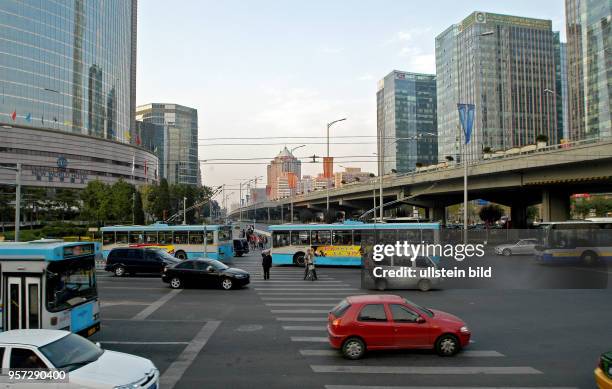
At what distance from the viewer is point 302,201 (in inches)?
4023

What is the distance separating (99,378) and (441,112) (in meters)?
134

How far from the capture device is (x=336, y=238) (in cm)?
3028

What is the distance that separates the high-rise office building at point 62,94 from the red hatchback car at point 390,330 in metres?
74.2

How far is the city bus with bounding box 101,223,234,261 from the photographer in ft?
109

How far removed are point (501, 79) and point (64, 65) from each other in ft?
361

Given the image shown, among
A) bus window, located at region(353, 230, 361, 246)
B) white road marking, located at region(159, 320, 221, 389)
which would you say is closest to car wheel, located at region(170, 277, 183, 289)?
white road marking, located at region(159, 320, 221, 389)

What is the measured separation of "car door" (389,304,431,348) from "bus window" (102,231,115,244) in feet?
94.8

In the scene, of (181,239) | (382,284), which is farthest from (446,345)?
(181,239)

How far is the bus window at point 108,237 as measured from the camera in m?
35.4

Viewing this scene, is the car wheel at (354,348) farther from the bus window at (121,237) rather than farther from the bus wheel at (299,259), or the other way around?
the bus window at (121,237)

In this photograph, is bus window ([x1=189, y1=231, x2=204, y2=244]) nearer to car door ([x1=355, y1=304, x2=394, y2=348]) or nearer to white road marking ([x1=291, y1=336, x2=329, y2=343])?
white road marking ([x1=291, y1=336, x2=329, y2=343])

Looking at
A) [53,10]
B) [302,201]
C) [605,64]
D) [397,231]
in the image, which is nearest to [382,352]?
[397,231]

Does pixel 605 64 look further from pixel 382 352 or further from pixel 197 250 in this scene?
pixel 382 352

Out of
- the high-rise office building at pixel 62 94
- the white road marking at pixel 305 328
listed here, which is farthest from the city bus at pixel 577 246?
the high-rise office building at pixel 62 94
